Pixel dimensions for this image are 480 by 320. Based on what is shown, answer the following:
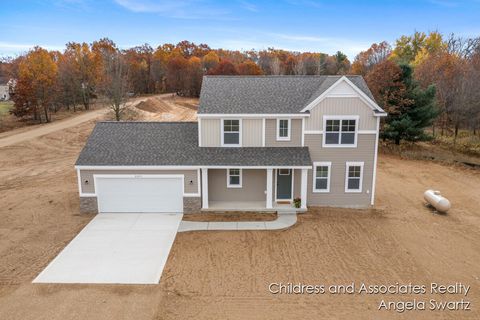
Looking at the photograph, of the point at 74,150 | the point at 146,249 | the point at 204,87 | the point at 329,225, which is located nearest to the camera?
the point at 146,249

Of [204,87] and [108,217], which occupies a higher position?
[204,87]

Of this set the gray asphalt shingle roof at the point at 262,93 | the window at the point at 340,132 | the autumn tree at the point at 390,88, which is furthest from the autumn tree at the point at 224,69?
the window at the point at 340,132

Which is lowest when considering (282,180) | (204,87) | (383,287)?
(383,287)

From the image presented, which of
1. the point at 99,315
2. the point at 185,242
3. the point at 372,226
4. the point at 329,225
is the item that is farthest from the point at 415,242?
the point at 99,315

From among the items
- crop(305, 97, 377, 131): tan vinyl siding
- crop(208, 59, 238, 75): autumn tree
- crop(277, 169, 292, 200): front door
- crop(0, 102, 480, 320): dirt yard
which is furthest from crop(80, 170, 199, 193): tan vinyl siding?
crop(208, 59, 238, 75): autumn tree

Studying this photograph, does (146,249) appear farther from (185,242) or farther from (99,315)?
(99,315)

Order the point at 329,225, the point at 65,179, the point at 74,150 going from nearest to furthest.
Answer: the point at 329,225, the point at 65,179, the point at 74,150

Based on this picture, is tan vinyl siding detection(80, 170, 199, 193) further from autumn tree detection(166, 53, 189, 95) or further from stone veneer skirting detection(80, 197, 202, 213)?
autumn tree detection(166, 53, 189, 95)
